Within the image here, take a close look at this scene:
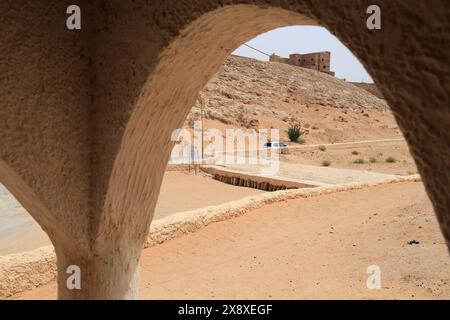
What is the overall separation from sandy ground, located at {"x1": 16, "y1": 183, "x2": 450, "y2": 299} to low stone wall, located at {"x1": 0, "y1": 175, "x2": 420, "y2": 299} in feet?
0.47

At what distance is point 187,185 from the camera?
14.2 m

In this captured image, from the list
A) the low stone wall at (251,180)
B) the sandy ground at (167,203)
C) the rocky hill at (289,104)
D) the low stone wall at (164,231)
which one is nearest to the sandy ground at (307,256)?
the low stone wall at (164,231)

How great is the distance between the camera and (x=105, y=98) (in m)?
2.27

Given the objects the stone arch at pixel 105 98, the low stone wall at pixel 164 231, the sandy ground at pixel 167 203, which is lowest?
the sandy ground at pixel 167 203

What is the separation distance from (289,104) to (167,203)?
25.6 m

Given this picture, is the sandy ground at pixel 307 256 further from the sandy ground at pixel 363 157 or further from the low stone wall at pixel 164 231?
the sandy ground at pixel 363 157

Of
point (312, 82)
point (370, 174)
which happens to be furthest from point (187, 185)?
point (312, 82)

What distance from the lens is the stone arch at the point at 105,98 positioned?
6.35 ft

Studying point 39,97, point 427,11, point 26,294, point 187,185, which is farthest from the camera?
point 187,185

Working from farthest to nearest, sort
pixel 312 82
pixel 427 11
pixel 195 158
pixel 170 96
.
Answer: pixel 312 82
pixel 195 158
pixel 170 96
pixel 427 11

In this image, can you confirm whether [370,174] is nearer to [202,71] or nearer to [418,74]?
[202,71]

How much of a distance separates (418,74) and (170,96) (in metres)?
1.48

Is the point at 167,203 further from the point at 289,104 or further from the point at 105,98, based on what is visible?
the point at 289,104

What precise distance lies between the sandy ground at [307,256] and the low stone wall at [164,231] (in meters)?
0.14
